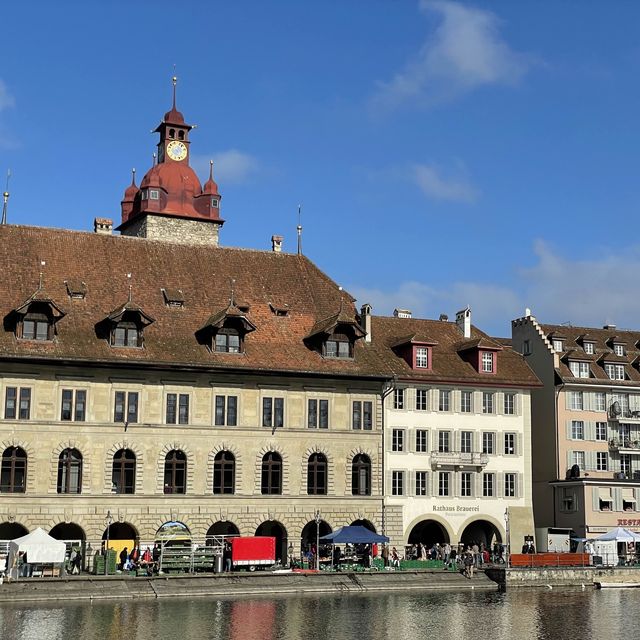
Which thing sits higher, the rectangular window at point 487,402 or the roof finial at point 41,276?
the roof finial at point 41,276

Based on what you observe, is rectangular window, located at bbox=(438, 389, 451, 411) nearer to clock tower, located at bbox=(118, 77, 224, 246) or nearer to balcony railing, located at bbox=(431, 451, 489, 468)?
balcony railing, located at bbox=(431, 451, 489, 468)

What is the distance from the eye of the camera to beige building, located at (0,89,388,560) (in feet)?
213

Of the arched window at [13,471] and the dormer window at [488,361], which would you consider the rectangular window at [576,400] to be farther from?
the arched window at [13,471]

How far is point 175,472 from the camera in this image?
6744 cm

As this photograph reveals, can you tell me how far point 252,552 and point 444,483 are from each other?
1600cm

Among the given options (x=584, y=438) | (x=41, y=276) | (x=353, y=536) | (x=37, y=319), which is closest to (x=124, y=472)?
(x=37, y=319)

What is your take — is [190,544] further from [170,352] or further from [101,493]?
[170,352]

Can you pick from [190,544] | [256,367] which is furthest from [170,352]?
[190,544]

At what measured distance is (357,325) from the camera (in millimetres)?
72750

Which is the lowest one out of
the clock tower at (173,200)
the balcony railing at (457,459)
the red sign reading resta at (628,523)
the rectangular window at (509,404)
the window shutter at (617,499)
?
the red sign reading resta at (628,523)

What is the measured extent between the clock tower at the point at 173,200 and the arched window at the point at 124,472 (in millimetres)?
35348

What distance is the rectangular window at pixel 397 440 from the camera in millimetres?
74062

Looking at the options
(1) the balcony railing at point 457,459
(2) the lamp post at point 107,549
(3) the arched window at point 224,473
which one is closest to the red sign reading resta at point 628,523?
(1) the balcony railing at point 457,459

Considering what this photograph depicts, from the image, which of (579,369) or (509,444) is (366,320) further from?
(579,369)
